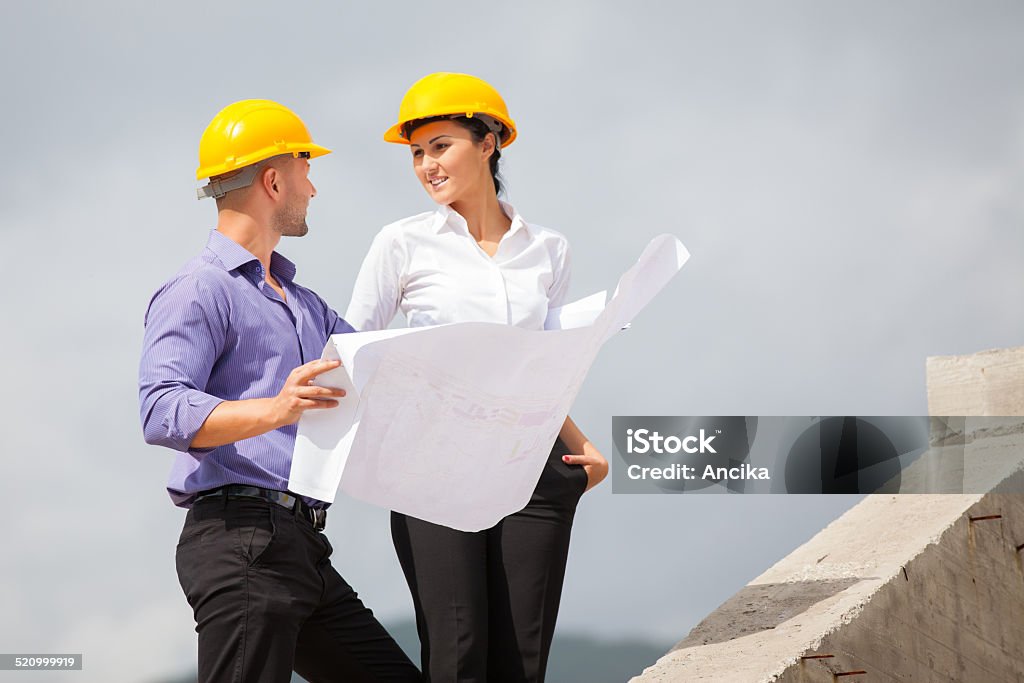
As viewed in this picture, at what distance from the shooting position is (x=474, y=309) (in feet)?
9.64

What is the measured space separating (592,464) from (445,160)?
0.88 metres

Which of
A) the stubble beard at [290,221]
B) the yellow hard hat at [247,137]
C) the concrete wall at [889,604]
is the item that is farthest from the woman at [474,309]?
the concrete wall at [889,604]

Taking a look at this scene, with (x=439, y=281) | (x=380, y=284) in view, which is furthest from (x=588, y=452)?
(x=380, y=284)

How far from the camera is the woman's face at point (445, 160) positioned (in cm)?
307

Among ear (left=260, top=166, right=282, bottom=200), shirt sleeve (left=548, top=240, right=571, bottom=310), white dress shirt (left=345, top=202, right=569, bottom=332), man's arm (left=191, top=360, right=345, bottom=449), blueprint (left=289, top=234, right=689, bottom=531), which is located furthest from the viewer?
shirt sleeve (left=548, top=240, right=571, bottom=310)

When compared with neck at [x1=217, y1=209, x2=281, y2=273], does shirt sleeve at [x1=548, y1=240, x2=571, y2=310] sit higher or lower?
higher

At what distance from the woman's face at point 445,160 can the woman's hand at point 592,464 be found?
0.75 metres

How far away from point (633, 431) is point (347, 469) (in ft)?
14.5

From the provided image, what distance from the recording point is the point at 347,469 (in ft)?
7.54

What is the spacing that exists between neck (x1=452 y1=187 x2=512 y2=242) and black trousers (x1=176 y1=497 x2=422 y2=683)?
1.04 m

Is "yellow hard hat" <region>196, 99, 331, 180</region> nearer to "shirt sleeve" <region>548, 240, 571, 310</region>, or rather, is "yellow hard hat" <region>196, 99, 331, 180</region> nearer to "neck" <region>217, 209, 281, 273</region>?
"neck" <region>217, 209, 281, 273</region>

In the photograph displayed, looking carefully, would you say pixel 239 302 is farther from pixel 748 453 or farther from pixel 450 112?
pixel 748 453

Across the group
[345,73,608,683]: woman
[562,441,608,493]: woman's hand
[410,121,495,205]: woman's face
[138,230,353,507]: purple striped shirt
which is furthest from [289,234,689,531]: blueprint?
[410,121,495,205]: woman's face

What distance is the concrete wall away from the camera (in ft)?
12.9
